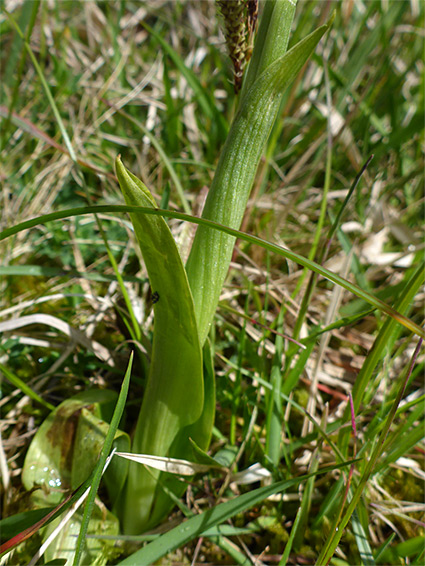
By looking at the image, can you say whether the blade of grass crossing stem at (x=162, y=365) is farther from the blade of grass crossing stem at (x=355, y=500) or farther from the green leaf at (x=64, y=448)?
the blade of grass crossing stem at (x=355, y=500)

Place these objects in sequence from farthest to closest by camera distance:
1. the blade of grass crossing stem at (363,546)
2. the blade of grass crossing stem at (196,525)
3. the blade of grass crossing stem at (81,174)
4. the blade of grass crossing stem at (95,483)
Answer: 1. the blade of grass crossing stem at (81,174)
2. the blade of grass crossing stem at (363,546)
3. the blade of grass crossing stem at (196,525)
4. the blade of grass crossing stem at (95,483)

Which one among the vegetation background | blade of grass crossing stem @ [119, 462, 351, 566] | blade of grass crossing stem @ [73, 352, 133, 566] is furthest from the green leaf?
blade of grass crossing stem @ [73, 352, 133, 566]

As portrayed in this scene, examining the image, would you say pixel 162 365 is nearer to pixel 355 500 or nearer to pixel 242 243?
pixel 355 500

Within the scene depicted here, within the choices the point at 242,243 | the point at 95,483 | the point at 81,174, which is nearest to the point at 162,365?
the point at 95,483

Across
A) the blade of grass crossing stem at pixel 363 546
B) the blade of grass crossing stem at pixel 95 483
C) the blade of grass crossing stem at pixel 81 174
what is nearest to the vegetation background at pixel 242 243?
the blade of grass crossing stem at pixel 363 546

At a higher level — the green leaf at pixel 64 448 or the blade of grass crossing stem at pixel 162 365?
the blade of grass crossing stem at pixel 162 365

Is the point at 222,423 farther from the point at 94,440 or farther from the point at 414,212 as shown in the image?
the point at 414,212
